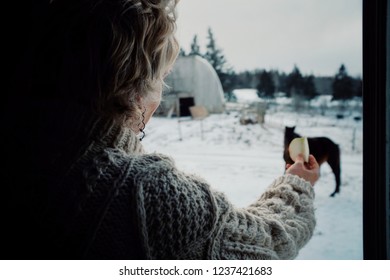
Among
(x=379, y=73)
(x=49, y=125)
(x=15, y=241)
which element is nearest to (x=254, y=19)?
(x=379, y=73)

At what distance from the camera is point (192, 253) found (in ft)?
1.68

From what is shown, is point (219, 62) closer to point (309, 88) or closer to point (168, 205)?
point (309, 88)

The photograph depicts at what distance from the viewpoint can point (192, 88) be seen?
114 centimetres

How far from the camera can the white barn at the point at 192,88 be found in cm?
106

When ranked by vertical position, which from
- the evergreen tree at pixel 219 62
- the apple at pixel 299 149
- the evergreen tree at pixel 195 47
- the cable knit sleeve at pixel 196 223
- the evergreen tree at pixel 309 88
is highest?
the evergreen tree at pixel 195 47

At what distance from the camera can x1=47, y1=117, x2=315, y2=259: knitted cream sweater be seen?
482mm

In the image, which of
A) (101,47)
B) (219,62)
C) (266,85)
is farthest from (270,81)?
(101,47)

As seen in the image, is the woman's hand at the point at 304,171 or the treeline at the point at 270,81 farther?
the treeline at the point at 270,81

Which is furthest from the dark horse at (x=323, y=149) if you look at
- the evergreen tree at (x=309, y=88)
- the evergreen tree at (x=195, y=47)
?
the evergreen tree at (x=195, y=47)

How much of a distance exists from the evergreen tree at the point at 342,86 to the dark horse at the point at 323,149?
0.12m

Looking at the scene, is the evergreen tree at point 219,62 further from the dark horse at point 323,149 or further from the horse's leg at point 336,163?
the horse's leg at point 336,163

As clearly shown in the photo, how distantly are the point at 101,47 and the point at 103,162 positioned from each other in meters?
0.16
